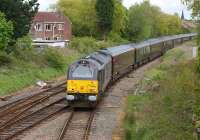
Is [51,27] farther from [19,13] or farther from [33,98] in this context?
[33,98]

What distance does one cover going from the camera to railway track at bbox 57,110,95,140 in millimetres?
20016

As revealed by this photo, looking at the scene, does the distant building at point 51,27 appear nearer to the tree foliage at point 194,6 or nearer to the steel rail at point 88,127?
the steel rail at point 88,127

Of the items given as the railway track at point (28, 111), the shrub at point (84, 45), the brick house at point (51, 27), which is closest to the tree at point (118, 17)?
the brick house at point (51, 27)

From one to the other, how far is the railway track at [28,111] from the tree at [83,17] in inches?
2072

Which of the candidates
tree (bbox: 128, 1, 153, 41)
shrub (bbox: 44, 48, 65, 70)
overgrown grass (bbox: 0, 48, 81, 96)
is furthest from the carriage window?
tree (bbox: 128, 1, 153, 41)

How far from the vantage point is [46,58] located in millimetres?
43969

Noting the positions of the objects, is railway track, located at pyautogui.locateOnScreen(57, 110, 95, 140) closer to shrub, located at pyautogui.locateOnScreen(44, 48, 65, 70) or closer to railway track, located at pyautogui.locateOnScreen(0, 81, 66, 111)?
railway track, located at pyautogui.locateOnScreen(0, 81, 66, 111)

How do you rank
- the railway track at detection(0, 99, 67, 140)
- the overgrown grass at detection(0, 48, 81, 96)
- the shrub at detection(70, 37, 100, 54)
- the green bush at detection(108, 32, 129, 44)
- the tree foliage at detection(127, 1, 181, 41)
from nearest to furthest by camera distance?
1. the railway track at detection(0, 99, 67, 140)
2. the overgrown grass at detection(0, 48, 81, 96)
3. the shrub at detection(70, 37, 100, 54)
4. the green bush at detection(108, 32, 129, 44)
5. the tree foliage at detection(127, 1, 181, 41)

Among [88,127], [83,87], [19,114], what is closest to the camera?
[88,127]

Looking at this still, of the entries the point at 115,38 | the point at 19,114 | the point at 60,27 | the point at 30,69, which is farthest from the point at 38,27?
the point at 19,114

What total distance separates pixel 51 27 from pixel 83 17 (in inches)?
264

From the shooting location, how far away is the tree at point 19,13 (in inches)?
1452

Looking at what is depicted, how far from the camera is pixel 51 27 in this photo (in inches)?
3246

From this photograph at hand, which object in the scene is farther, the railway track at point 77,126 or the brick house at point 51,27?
the brick house at point 51,27
